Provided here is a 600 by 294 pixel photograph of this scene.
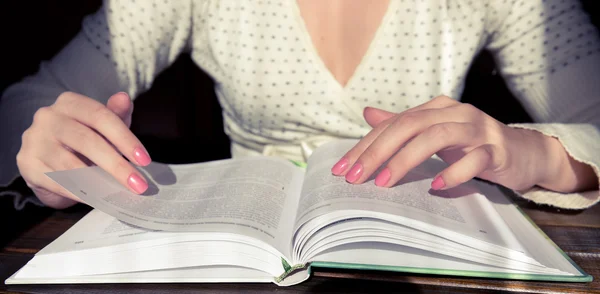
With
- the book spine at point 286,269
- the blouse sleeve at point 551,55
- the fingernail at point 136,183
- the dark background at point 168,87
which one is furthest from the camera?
the dark background at point 168,87

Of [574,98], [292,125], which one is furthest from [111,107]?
[574,98]

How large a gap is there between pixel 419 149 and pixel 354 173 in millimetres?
80

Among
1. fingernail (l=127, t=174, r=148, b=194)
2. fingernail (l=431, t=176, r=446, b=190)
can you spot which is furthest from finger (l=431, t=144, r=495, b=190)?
fingernail (l=127, t=174, r=148, b=194)

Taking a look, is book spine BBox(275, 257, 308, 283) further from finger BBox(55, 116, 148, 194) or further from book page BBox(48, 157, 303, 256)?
finger BBox(55, 116, 148, 194)

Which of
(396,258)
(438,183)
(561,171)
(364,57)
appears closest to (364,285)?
(396,258)

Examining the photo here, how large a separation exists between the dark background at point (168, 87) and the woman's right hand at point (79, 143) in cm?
75

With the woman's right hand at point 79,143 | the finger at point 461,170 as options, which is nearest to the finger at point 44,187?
the woman's right hand at point 79,143

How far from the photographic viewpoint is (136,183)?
1.94 feet

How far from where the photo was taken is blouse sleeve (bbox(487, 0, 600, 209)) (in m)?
0.85

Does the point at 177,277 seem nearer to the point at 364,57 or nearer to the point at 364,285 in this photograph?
the point at 364,285

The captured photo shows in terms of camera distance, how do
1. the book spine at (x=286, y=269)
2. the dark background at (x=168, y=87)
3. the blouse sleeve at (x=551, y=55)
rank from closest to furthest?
the book spine at (x=286, y=269), the blouse sleeve at (x=551, y=55), the dark background at (x=168, y=87)

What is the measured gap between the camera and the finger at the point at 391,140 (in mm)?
569

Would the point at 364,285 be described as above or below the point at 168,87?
above

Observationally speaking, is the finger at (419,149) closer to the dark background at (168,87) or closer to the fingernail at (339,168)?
the fingernail at (339,168)
